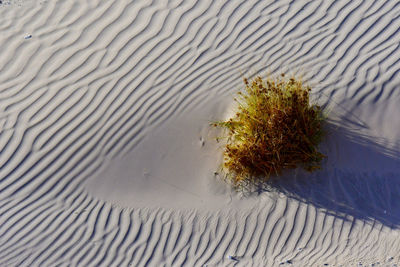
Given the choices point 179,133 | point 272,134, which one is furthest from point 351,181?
point 179,133

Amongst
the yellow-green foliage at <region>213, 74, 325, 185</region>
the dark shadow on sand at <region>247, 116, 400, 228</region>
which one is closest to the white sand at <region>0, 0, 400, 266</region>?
the dark shadow on sand at <region>247, 116, 400, 228</region>

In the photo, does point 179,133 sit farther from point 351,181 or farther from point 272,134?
point 351,181

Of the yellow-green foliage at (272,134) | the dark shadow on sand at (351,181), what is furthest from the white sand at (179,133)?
the yellow-green foliage at (272,134)

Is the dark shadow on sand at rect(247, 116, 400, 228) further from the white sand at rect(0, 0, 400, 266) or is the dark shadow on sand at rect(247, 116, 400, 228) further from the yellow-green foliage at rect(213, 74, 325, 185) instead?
the yellow-green foliage at rect(213, 74, 325, 185)

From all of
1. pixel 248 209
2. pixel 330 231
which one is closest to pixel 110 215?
pixel 248 209

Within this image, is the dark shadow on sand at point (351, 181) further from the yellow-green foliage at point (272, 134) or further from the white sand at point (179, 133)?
the yellow-green foliage at point (272, 134)

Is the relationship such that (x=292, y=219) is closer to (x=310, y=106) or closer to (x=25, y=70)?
(x=310, y=106)
